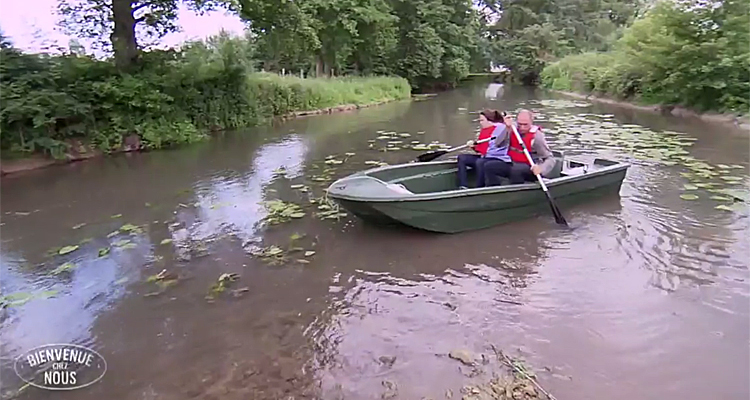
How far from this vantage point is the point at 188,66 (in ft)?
44.8

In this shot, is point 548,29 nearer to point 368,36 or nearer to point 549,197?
point 368,36

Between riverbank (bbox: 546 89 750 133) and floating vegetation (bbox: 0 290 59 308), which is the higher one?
riverbank (bbox: 546 89 750 133)

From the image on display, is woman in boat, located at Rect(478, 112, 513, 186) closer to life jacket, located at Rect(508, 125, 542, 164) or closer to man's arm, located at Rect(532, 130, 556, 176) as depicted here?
life jacket, located at Rect(508, 125, 542, 164)

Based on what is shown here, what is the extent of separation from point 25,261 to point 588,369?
5140 millimetres

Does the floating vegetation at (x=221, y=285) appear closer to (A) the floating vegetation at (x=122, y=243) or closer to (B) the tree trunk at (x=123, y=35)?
(A) the floating vegetation at (x=122, y=243)

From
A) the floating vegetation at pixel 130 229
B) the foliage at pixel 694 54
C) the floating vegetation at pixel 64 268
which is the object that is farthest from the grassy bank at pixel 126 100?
the foliage at pixel 694 54

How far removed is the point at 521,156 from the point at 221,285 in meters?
3.56

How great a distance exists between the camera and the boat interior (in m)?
6.47

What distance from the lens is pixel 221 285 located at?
16.0ft

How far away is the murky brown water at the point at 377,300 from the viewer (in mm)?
3465

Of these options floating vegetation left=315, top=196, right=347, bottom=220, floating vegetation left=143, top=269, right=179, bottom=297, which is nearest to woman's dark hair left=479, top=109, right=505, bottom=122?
floating vegetation left=315, top=196, right=347, bottom=220

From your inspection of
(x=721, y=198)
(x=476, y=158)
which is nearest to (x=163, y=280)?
(x=476, y=158)

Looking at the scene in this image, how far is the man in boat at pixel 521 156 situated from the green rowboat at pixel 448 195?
206 mm

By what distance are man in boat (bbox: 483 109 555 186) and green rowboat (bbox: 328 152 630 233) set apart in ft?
0.68
